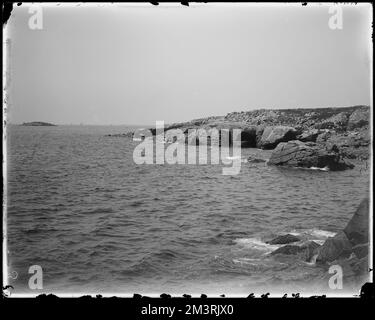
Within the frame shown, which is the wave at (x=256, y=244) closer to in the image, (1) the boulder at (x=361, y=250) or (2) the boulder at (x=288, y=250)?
(2) the boulder at (x=288, y=250)

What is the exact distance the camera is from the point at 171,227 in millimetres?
13086

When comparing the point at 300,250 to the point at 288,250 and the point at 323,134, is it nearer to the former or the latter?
the point at 288,250

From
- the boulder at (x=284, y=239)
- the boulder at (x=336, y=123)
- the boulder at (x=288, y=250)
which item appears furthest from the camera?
the boulder at (x=336, y=123)

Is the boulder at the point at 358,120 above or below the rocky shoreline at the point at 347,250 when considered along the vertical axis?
above

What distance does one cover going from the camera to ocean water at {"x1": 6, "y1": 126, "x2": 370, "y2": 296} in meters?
8.50

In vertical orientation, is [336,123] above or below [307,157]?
above

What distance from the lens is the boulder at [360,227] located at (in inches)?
320

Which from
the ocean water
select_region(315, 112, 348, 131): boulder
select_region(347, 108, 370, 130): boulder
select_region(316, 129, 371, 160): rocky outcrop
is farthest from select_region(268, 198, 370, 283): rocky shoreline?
select_region(315, 112, 348, 131): boulder

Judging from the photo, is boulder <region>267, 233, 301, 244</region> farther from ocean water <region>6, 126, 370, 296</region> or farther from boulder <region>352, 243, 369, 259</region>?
boulder <region>352, 243, 369, 259</region>

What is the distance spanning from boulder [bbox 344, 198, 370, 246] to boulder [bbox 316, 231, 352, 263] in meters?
0.15

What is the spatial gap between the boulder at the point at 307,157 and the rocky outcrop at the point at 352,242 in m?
18.8

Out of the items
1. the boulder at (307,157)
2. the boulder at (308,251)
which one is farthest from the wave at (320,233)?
the boulder at (307,157)

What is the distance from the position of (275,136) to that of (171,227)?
26373 mm

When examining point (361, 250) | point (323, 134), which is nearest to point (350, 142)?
point (323, 134)
